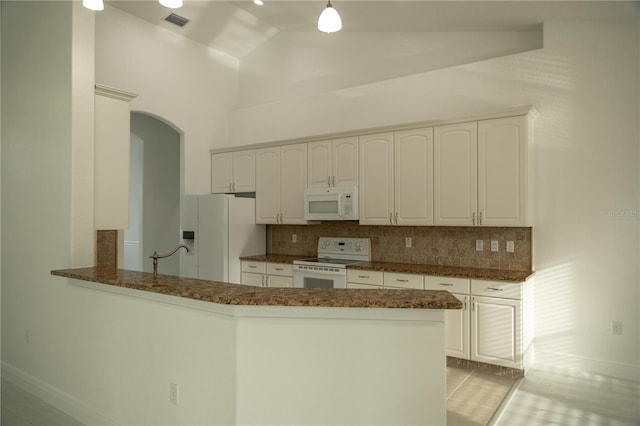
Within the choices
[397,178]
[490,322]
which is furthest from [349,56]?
[490,322]

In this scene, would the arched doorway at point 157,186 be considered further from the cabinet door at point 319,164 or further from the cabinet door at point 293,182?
the cabinet door at point 319,164

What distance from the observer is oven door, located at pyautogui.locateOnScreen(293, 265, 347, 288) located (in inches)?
185

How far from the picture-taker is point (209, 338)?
2.19 meters

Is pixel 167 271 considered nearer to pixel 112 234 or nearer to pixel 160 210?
pixel 160 210

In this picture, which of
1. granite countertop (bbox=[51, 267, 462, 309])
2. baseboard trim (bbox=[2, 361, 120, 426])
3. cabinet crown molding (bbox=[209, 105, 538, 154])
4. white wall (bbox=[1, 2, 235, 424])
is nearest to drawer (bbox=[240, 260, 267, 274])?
cabinet crown molding (bbox=[209, 105, 538, 154])

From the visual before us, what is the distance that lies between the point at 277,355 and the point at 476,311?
249cm

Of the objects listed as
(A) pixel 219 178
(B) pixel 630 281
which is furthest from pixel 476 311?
(A) pixel 219 178

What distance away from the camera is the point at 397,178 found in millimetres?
4668

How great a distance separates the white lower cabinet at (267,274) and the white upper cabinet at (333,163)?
1.08m

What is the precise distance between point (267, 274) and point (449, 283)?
229cm

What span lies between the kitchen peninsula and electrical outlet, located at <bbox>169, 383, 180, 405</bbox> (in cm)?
38

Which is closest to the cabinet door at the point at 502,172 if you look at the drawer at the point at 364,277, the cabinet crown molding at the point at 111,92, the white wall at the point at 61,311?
the drawer at the point at 364,277

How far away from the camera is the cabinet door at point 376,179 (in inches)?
187

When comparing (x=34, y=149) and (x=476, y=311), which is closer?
(x=34, y=149)
